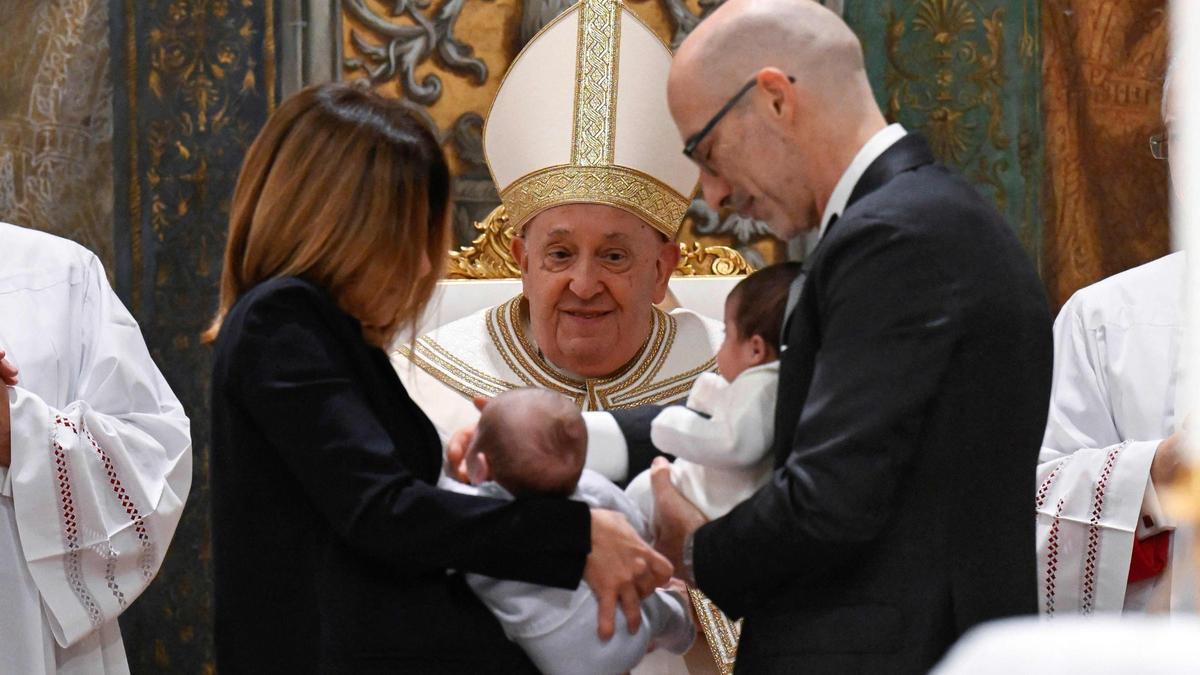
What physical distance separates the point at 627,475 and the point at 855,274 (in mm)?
833

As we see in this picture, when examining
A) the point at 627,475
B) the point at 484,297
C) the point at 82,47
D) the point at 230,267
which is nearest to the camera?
the point at 230,267

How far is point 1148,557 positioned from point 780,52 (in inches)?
66.1

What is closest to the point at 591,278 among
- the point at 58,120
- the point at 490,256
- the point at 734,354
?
the point at 490,256

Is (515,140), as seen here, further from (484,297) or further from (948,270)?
(948,270)

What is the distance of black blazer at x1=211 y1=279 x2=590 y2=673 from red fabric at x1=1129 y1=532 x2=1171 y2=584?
59.9 inches

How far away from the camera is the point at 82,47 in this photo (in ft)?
16.6

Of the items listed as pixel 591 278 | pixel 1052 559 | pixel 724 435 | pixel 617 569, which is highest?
pixel 724 435

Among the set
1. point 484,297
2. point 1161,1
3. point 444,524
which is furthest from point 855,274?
point 1161,1

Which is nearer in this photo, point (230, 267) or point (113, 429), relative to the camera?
point (230, 267)

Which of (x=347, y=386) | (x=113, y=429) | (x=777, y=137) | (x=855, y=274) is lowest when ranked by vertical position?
(x=113, y=429)

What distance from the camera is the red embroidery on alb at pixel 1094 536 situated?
336 cm

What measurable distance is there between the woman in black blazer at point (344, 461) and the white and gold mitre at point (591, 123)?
5.04ft

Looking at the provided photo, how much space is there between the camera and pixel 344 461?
2330 mm

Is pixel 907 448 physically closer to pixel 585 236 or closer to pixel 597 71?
pixel 585 236
